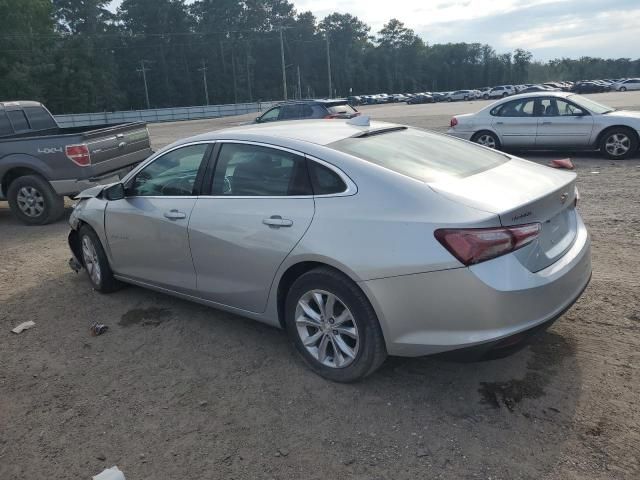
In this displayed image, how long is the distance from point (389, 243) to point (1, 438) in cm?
255

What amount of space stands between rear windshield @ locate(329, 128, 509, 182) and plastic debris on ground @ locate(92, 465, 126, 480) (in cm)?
226

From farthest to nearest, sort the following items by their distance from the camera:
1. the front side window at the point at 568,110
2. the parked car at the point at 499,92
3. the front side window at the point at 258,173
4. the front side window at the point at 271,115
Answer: the parked car at the point at 499,92, the front side window at the point at 271,115, the front side window at the point at 568,110, the front side window at the point at 258,173

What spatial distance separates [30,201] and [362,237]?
7.40m

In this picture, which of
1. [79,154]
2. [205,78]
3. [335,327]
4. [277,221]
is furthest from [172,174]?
[205,78]

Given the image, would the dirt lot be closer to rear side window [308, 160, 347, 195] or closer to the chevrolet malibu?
the chevrolet malibu

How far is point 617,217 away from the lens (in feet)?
22.8

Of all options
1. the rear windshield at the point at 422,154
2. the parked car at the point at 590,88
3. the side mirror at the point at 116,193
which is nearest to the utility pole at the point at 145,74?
the parked car at the point at 590,88

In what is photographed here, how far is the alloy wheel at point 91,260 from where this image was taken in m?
5.38

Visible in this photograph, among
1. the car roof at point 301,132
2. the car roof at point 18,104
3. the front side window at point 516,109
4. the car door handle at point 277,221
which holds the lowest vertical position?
the car door handle at point 277,221

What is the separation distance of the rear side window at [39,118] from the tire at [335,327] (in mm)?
8684

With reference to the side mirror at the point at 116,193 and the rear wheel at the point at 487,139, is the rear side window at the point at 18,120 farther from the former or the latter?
the rear wheel at the point at 487,139

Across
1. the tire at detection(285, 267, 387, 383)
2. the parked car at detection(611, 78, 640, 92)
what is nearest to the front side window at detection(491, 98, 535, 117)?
the tire at detection(285, 267, 387, 383)

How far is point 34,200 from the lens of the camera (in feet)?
28.8

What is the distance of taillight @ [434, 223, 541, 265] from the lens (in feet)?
9.57
